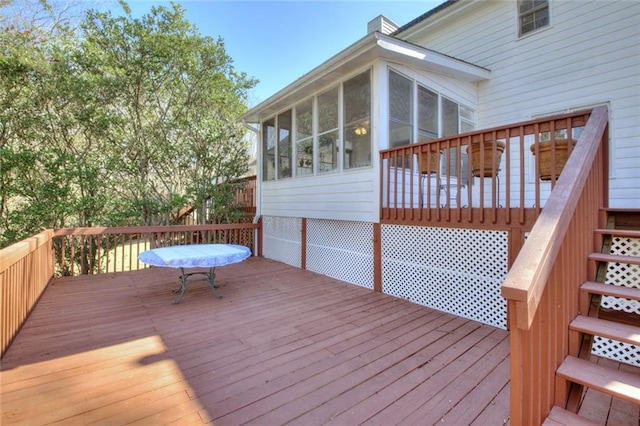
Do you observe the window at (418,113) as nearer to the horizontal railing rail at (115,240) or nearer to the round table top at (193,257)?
the round table top at (193,257)

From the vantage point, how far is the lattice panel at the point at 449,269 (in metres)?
3.46

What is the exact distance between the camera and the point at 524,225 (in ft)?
10.5

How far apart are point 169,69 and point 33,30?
2.78 m

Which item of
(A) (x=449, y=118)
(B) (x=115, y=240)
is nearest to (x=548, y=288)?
(A) (x=449, y=118)

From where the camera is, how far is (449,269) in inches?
153

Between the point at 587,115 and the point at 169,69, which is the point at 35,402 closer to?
the point at 587,115

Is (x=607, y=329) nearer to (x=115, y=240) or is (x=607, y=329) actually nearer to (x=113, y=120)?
(x=115, y=240)

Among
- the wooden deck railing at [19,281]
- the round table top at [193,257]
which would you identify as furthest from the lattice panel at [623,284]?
the wooden deck railing at [19,281]

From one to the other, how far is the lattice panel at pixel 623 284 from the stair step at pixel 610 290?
705 millimetres

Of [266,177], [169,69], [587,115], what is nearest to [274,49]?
[169,69]

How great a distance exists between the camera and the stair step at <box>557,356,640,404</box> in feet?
4.88

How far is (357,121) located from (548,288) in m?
4.00

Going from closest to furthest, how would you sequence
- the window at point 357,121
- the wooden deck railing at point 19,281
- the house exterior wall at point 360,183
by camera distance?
the wooden deck railing at point 19,281, the house exterior wall at point 360,183, the window at point 357,121

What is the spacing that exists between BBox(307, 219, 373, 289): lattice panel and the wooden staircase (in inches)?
118
